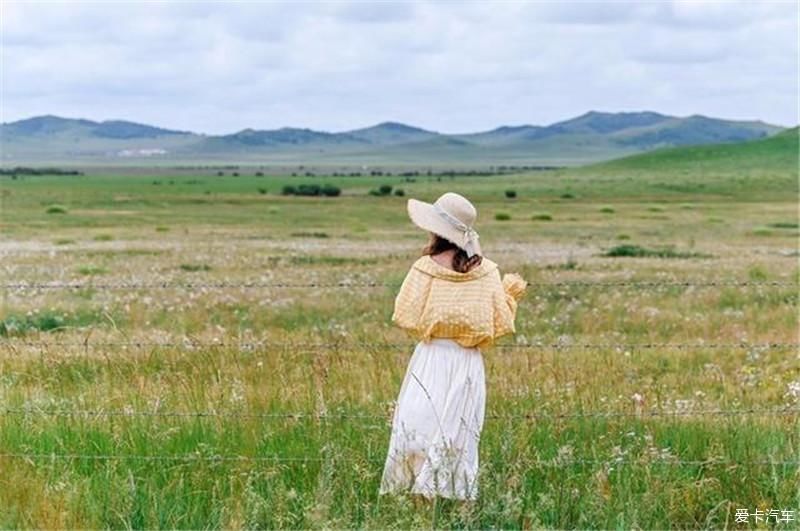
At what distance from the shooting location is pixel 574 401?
9000 millimetres

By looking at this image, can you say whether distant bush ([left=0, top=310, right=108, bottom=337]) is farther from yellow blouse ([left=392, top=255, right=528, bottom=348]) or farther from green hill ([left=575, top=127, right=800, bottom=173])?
green hill ([left=575, top=127, right=800, bottom=173])

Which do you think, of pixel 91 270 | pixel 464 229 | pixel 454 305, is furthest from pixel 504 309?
pixel 91 270

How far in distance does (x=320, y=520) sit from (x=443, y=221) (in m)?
1.95

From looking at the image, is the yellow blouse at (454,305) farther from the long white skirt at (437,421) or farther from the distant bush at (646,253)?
the distant bush at (646,253)

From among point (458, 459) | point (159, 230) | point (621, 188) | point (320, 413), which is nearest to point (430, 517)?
point (458, 459)

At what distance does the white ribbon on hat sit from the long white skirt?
0.59 metres

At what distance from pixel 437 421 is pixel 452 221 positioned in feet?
4.07

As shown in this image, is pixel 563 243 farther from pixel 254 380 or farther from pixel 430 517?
pixel 430 517

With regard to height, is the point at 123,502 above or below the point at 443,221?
below

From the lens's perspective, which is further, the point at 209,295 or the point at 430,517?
the point at 209,295

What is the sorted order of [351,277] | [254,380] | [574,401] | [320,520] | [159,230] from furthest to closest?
[159,230]
[351,277]
[254,380]
[574,401]
[320,520]

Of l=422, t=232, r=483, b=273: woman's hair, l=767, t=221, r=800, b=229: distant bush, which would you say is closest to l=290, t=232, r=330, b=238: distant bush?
l=767, t=221, r=800, b=229: distant bush

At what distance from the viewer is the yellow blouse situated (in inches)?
280

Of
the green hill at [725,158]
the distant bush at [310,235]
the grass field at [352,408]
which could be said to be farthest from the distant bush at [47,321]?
the green hill at [725,158]
